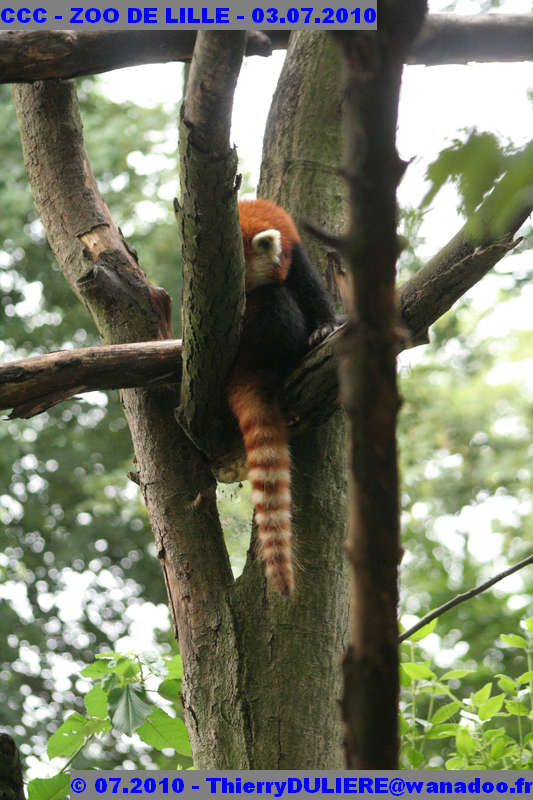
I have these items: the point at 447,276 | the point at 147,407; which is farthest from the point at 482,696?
the point at 147,407

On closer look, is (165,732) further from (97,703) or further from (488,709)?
(488,709)

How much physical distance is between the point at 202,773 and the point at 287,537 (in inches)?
23.9

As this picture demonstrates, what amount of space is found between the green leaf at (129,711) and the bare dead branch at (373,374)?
1.33 metres

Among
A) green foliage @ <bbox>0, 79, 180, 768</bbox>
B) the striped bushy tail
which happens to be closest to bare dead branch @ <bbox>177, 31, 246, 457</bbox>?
the striped bushy tail

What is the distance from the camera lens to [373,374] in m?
0.76

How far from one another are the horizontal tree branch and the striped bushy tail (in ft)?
3.42

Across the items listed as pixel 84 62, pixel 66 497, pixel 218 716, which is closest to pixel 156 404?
pixel 218 716

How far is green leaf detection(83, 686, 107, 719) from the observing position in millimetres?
2289

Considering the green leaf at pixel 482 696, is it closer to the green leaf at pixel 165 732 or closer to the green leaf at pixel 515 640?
the green leaf at pixel 515 640

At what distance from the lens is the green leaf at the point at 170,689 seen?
A: 2.31m

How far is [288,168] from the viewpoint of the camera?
2.83 metres

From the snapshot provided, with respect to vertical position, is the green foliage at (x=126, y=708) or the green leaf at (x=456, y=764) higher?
the green foliage at (x=126, y=708)

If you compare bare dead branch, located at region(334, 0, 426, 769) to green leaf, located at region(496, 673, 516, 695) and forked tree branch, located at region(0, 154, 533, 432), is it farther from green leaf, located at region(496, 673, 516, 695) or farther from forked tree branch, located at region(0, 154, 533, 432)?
green leaf, located at region(496, 673, 516, 695)

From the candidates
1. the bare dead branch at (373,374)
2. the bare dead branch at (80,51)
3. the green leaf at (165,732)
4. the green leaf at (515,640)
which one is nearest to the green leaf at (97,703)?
the green leaf at (165,732)
